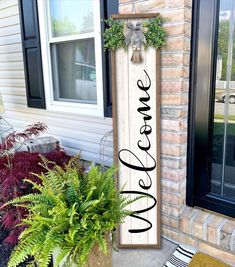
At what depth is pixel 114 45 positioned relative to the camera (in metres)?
1.71

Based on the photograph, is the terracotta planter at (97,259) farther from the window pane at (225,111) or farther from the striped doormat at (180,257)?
the window pane at (225,111)

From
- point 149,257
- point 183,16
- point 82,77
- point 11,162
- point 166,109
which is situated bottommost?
point 149,257

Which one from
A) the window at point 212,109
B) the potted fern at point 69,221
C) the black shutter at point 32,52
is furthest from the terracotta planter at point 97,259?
the black shutter at point 32,52

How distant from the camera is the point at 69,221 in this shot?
122 centimetres

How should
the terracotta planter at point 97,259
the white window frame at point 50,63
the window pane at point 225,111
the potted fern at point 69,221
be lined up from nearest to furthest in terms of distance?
the potted fern at point 69,221 → the terracotta planter at point 97,259 → the window pane at point 225,111 → the white window frame at point 50,63

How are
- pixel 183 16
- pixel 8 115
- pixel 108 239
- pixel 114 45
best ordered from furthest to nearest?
pixel 8 115 < pixel 114 45 < pixel 183 16 < pixel 108 239

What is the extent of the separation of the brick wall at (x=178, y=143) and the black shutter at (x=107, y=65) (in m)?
0.50

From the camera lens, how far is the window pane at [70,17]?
2674 mm

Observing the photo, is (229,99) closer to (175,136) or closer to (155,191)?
(175,136)

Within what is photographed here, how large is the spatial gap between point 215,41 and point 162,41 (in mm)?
313

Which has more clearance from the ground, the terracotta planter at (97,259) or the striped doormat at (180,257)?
the terracotta planter at (97,259)

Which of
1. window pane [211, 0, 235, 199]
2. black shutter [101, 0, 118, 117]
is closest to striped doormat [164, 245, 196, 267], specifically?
window pane [211, 0, 235, 199]

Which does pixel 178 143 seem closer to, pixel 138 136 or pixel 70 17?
pixel 138 136

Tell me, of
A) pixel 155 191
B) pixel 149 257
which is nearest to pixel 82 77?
pixel 155 191
